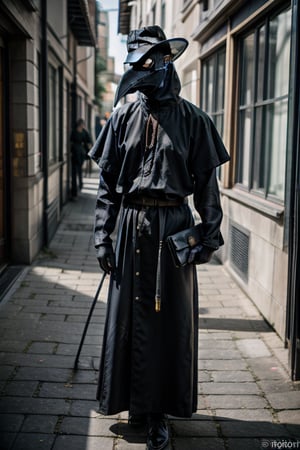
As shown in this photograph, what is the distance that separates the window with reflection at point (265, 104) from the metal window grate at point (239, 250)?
1.81ft

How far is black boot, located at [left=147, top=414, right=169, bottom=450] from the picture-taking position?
3398 millimetres

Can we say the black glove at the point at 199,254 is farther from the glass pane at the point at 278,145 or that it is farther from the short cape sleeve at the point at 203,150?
the glass pane at the point at 278,145

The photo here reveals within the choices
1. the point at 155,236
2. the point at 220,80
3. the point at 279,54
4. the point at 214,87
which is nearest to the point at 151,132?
the point at 155,236

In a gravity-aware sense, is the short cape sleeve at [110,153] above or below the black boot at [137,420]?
above

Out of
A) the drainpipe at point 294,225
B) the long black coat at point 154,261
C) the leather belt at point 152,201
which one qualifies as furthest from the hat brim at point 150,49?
the drainpipe at point 294,225

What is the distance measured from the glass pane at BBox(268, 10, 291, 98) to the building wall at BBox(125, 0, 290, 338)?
9cm

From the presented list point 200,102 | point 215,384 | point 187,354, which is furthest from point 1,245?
point 200,102

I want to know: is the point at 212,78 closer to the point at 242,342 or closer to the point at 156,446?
the point at 242,342

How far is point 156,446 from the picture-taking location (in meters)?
3.38

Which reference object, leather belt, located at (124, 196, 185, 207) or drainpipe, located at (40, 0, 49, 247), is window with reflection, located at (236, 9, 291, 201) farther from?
drainpipe, located at (40, 0, 49, 247)

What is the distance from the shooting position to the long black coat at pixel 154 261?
340 cm

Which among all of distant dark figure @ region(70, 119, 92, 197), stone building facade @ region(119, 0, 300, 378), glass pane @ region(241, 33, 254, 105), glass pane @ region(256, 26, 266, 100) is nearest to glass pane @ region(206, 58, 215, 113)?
stone building facade @ region(119, 0, 300, 378)

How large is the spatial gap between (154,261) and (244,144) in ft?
14.4

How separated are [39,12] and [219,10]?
8.53 ft
